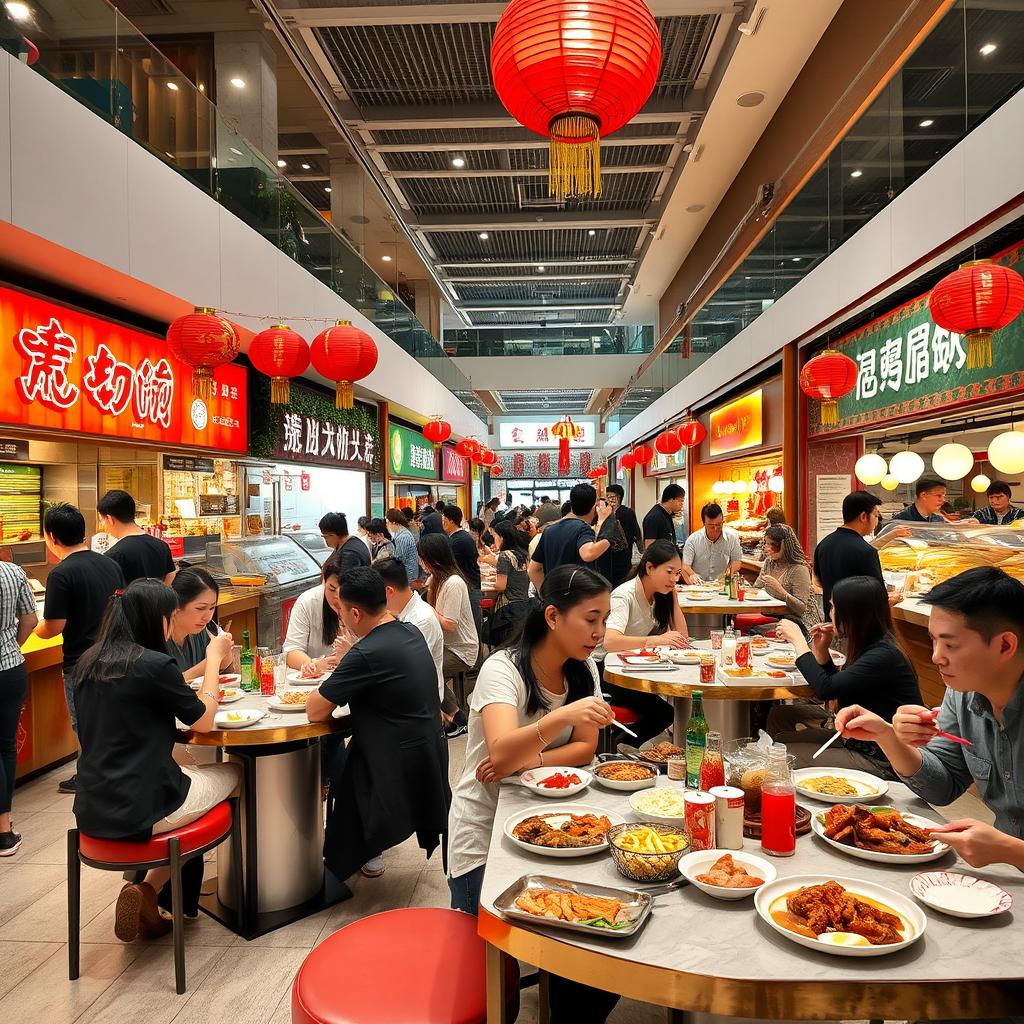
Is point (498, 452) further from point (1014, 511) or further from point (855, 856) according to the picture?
point (855, 856)

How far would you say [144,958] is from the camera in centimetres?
292

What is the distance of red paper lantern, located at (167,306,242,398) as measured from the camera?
5016 millimetres

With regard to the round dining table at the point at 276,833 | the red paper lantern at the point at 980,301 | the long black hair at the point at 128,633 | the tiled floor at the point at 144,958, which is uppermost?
the red paper lantern at the point at 980,301

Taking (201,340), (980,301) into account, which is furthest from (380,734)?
(980,301)

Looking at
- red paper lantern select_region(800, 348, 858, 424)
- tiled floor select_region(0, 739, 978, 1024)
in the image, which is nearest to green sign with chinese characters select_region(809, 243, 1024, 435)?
red paper lantern select_region(800, 348, 858, 424)

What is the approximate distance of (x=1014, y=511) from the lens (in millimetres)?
7016

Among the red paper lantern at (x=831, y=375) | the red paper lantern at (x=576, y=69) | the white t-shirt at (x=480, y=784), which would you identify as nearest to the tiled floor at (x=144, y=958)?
the white t-shirt at (x=480, y=784)

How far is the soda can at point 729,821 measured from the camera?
1.78m

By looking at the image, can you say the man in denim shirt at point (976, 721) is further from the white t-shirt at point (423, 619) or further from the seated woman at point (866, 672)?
the white t-shirt at point (423, 619)

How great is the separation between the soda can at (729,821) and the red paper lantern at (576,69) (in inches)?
75.5

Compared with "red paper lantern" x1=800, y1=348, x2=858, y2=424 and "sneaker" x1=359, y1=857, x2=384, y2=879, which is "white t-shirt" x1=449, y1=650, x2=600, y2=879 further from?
"red paper lantern" x1=800, y1=348, x2=858, y2=424

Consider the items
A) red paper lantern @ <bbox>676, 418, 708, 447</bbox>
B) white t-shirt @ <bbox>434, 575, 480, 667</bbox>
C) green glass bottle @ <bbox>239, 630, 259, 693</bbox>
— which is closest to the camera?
green glass bottle @ <bbox>239, 630, 259, 693</bbox>

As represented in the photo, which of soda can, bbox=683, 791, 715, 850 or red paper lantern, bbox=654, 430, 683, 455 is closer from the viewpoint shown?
soda can, bbox=683, 791, 715, 850

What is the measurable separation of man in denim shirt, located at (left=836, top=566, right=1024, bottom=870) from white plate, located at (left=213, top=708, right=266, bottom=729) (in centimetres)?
222
